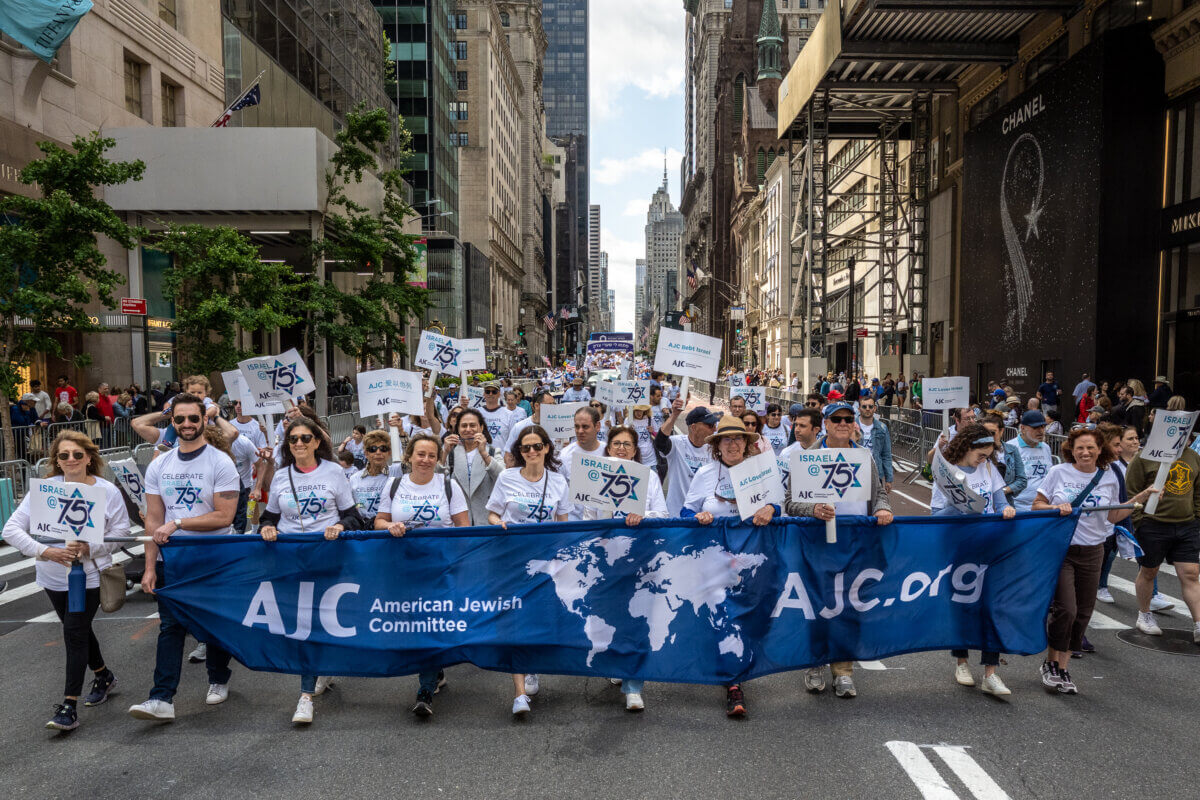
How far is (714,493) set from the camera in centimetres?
612

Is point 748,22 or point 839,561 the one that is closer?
point 839,561

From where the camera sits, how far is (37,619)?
8219 millimetres

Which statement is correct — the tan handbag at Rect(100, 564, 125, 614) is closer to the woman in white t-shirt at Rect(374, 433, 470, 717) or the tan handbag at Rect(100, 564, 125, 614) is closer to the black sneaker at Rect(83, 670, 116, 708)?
the black sneaker at Rect(83, 670, 116, 708)

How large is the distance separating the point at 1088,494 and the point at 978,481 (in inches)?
33.6

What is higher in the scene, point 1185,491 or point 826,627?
point 1185,491

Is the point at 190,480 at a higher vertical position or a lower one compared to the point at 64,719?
higher

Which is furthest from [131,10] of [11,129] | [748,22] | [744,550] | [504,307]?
[748,22]

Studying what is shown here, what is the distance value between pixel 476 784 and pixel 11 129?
71.3 feet

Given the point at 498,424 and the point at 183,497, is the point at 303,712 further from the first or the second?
the point at 498,424

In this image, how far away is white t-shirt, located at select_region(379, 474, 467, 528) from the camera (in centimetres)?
593

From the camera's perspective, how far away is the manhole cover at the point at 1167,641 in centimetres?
684

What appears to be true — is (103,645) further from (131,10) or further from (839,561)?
(131,10)

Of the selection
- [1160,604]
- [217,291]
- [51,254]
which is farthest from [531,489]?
[217,291]

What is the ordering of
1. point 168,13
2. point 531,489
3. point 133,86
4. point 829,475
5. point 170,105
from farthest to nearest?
1. point 170,105
2. point 168,13
3. point 133,86
4. point 531,489
5. point 829,475
